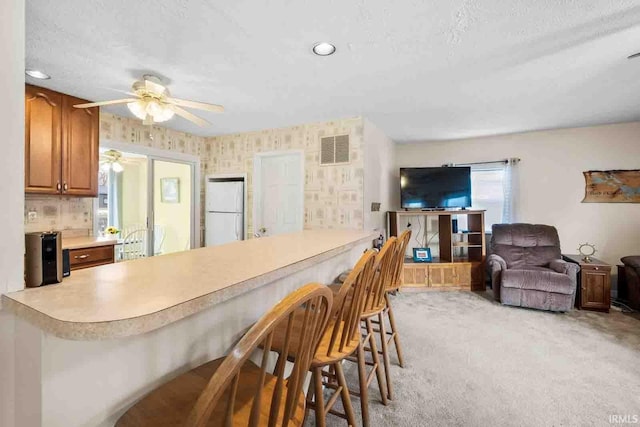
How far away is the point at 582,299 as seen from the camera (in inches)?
136

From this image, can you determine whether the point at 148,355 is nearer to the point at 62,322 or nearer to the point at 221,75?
the point at 62,322

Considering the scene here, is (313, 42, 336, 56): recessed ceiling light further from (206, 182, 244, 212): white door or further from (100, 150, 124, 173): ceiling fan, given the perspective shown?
(100, 150, 124, 173): ceiling fan

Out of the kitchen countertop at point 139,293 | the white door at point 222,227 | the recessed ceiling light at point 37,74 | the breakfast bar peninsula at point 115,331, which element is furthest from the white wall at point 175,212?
the breakfast bar peninsula at point 115,331

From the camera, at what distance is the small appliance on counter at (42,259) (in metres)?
0.79

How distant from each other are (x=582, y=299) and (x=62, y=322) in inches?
187

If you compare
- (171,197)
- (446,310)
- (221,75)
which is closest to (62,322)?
(221,75)

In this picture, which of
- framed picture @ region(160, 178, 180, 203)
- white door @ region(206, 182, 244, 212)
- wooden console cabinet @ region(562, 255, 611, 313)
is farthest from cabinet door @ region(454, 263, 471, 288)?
framed picture @ region(160, 178, 180, 203)

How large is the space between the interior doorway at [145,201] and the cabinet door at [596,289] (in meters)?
5.34

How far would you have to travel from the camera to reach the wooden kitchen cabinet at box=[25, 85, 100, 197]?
8.62 feet

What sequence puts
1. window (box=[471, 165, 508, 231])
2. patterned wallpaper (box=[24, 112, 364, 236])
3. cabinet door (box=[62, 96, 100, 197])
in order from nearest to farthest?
cabinet door (box=[62, 96, 100, 197]) → patterned wallpaper (box=[24, 112, 364, 236]) → window (box=[471, 165, 508, 231])

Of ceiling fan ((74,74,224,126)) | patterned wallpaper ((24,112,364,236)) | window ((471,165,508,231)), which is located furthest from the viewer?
window ((471,165,508,231))

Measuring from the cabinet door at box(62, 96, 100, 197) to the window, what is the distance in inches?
207

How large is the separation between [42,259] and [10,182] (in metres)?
0.22

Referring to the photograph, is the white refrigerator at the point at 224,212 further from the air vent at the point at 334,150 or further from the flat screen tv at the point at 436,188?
the flat screen tv at the point at 436,188
